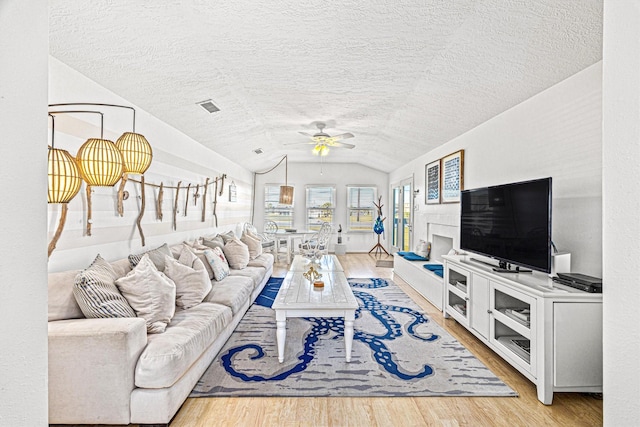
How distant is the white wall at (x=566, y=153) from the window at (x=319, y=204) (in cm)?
627

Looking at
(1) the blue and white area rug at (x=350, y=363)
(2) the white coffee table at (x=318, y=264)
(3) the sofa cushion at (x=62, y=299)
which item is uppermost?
(3) the sofa cushion at (x=62, y=299)

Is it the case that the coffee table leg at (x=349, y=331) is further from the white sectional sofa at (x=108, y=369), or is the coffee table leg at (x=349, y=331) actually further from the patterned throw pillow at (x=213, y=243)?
the patterned throw pillow at (x=213, y=243)

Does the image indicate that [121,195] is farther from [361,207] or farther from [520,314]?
[361,207]

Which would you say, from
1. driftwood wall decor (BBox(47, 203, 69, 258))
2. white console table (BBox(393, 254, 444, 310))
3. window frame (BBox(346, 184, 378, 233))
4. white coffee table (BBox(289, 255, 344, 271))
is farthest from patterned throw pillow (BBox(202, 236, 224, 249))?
window frame (BBox(346, 184, 378, 233))

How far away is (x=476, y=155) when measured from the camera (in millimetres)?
4574

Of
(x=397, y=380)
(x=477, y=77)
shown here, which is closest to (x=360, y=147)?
(x=477, y=77)

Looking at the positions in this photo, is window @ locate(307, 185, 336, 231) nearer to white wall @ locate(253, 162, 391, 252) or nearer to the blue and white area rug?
white wall @ locate(253, 162, 391, 252)

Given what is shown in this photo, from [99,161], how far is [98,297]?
86 centimetres

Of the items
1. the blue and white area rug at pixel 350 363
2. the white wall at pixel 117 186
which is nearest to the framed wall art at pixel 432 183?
the blue and white area rug at pixel 350 363

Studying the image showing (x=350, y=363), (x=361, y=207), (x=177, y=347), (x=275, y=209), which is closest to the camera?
(x=177, y=347)

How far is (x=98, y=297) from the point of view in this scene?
2.25m

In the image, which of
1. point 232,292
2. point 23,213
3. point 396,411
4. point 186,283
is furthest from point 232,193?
point 23,213

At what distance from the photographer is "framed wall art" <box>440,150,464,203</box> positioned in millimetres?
5030

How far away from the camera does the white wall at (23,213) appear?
29.2 inches
